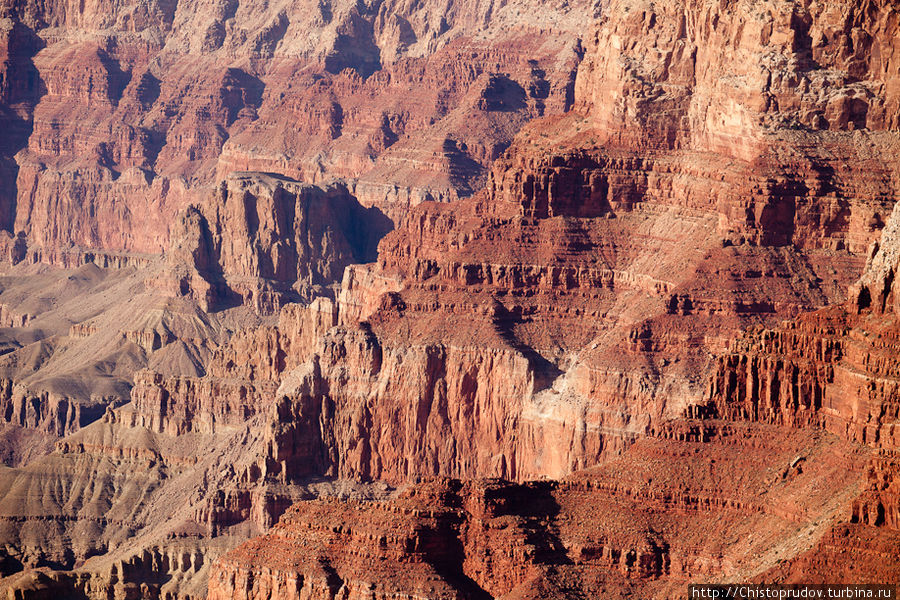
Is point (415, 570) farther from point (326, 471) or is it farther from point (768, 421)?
point (326, 471)

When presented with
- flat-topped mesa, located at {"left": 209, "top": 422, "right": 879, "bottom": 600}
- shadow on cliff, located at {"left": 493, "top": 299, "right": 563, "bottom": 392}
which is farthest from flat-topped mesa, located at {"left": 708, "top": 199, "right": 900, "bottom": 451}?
shadow on cliff, located at {"left": 493, "top": 299, "right": 563, "bottom": 392}

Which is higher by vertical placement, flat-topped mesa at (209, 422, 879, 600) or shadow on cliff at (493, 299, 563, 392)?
shadow on cliff at (493, 299, 563, 392)

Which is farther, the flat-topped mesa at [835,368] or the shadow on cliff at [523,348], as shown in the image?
the shadow on cliff at [523,348]

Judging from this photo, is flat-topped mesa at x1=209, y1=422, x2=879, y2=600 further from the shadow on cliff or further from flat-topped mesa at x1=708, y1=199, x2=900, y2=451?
the shadow on cliff

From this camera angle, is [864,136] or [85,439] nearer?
[864,136]

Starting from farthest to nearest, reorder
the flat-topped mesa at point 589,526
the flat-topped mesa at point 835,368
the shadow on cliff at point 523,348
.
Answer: the shadow on cliff at point 523,348 → the flat-topped mesa at point 589,526 → the flat-topped mesa at point 835,368

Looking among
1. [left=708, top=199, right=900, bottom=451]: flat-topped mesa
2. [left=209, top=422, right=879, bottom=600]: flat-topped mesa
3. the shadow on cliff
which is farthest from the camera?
the shadow on cliff

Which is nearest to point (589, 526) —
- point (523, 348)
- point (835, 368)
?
point (835, 368)

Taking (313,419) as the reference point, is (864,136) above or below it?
above

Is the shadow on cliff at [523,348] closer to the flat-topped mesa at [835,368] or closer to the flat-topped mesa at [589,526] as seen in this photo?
the flat-topped mesa at [835,368]

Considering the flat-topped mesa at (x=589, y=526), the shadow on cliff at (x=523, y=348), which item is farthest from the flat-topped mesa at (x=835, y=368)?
the shadow on cliff at (x=523, y=348)

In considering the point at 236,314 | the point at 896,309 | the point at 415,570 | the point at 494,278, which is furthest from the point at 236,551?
the point at 236,314
